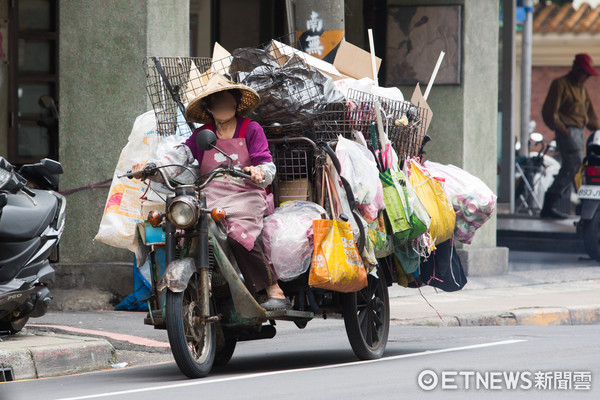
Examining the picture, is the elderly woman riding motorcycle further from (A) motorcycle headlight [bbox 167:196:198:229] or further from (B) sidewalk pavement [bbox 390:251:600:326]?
(B) sidewalk pavement [bbox 390:251:600:326]

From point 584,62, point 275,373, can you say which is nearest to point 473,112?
point 584,62

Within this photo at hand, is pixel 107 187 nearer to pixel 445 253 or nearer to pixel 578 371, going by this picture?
pixel 445 253

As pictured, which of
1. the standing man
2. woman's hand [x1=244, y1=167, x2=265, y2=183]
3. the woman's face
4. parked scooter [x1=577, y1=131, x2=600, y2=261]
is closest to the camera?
woman's hand [x1=244, y1=167, x2=265, y2=183]

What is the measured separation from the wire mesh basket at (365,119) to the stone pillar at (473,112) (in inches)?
216

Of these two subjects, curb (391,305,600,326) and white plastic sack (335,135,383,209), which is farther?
curb (391,305,600,326)

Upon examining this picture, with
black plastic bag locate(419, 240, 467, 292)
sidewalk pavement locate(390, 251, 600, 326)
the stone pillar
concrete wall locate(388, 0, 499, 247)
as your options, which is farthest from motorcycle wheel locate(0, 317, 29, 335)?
concrete wall locate(388, 0, 499, 247)

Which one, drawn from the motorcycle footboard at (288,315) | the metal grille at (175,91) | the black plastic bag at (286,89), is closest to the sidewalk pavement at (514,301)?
the motorcycle footboard at (288,315)

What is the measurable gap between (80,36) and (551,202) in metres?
11.4

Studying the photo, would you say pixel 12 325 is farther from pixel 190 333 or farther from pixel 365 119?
pixel 365 119

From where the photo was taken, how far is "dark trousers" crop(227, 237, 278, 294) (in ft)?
23.0

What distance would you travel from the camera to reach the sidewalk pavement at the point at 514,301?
1066 centimetres

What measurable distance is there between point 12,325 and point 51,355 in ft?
1.97

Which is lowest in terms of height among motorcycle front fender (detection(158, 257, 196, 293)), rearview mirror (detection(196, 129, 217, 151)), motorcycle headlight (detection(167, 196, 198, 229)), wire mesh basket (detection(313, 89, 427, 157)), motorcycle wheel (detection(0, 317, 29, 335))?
motorcycle wheel (detection(0, 317, 29, 335))

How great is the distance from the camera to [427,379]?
651 centimetres
